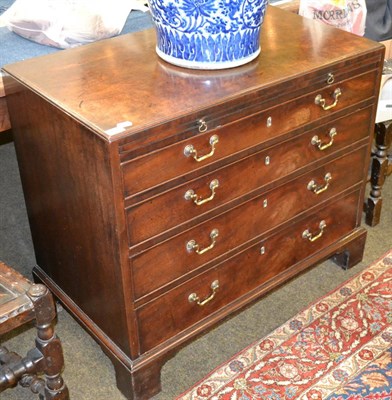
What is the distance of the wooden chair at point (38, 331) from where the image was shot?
4.54 feet

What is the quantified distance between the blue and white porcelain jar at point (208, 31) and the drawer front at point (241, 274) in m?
0.54

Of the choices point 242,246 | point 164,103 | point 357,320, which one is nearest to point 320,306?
point 357,320

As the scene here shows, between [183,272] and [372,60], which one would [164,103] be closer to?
[183,272]

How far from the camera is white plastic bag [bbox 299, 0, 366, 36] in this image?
218cm

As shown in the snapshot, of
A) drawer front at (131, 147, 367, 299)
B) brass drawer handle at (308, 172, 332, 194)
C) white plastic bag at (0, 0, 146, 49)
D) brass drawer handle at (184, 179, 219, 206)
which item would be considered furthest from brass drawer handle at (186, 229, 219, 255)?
white plastic bag at (0, 0, 146, 49)

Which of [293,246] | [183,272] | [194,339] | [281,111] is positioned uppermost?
[281,111]

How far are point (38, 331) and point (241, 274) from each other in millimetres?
634

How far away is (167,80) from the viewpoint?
162 centimetres

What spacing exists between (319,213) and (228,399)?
603 mm

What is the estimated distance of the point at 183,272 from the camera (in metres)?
1.70

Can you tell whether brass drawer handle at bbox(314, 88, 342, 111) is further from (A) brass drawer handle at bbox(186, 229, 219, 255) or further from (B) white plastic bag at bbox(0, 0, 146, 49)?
(B) white plastic bag at bbox(0, 0, 146, 49)

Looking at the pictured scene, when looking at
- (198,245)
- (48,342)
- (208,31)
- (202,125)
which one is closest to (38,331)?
(48,342)

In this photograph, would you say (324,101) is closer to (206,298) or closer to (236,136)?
(236,136)

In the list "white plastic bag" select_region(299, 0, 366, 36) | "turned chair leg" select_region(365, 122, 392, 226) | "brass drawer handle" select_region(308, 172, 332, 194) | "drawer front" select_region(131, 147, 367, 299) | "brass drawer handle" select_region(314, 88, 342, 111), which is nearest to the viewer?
"drawer front" select_region(131, 147, 367, 299)
